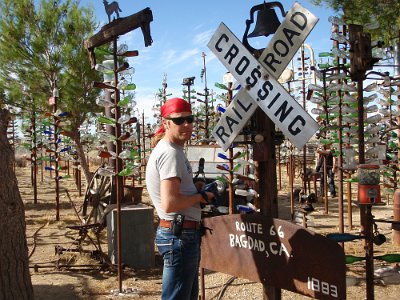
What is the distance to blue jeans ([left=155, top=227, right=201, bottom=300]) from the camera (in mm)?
2727

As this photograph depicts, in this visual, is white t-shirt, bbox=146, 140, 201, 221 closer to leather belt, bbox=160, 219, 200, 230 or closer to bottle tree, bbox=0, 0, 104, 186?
leather belt, bbox=160, 219, 200, 230

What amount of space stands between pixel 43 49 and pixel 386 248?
12644mm

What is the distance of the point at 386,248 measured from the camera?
6.53m

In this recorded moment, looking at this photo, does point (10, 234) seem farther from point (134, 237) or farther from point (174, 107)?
point (134, 237)

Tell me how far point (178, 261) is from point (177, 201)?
0.42 m

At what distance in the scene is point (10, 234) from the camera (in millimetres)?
3812

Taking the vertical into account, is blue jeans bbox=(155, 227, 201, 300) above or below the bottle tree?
below

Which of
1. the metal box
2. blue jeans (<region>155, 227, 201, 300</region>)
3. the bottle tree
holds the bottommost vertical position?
the metal box

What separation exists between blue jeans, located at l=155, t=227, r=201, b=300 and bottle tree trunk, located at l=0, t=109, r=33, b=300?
171 cm

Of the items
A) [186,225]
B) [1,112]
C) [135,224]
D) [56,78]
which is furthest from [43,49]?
[186,225]

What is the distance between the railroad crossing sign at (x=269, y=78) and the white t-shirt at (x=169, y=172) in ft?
0.96

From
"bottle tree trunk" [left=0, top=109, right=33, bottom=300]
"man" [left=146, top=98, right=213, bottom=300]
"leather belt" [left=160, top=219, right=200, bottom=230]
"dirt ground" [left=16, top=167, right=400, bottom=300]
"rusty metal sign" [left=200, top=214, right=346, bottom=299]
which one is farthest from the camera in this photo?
"dirt ground" [left=16, top=167, right=400, bottom=300]

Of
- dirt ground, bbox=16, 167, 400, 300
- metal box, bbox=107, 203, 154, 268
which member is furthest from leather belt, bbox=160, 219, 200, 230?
metal box, bbox=107, 203, 154, 268

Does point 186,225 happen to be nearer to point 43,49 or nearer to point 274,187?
point 274,187
